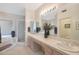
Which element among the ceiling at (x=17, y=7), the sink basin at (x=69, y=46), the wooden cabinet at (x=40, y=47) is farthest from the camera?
the ceiling at (x=17, y=7)

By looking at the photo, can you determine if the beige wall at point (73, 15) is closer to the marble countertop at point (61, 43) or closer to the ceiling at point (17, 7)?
the marble countertop at point (61, 43)

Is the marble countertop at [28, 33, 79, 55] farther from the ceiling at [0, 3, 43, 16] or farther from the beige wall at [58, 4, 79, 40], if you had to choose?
the ceiling at [0, 3, 43, 16]

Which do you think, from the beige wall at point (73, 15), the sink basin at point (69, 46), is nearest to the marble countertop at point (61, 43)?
the sink basin at point (69, 46)

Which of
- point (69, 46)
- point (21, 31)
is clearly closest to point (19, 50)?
point (21, 31)

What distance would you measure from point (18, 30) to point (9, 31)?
0.55ft

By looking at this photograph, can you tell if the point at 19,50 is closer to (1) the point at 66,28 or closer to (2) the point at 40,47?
(2) the point at 40,47

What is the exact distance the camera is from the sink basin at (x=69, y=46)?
187cm

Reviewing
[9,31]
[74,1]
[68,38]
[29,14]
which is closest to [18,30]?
[9,31]

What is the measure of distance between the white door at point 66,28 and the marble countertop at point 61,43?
0.30 feet

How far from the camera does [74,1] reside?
217cm

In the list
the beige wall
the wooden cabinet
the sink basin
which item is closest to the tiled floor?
the wooden cabinet

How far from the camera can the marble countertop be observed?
188cm

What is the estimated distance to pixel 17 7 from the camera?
7.29 feet

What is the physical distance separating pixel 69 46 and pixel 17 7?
1.17 meters
